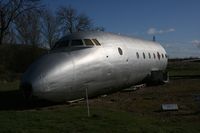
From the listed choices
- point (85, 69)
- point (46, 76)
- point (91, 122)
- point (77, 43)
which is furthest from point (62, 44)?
point (91, 122)

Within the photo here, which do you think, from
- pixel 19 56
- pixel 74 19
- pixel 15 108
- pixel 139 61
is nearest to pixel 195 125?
pixel 15 108

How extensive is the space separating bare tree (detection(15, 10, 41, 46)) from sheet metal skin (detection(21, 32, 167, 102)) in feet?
133

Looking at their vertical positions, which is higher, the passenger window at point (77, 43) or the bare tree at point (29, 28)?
the bare tree at point (29, 28)

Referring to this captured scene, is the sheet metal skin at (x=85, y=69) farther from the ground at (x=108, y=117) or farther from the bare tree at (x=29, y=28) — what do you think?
the bare tree at (x=29, y=28)

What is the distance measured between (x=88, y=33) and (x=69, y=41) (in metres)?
1.20

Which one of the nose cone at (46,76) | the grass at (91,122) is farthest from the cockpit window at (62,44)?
the grass at (91,122)

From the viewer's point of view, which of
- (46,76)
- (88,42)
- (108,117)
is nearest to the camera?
(108,117)

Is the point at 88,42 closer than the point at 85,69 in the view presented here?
No

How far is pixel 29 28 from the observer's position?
63.9m

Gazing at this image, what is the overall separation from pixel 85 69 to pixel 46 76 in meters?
1.89

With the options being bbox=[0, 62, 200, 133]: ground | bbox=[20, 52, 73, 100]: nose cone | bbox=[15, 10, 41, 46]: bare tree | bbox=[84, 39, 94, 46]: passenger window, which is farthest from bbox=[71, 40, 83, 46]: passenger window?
bbox=[15, 10, 41, 46]: bare tree

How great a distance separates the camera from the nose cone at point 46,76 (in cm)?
1316

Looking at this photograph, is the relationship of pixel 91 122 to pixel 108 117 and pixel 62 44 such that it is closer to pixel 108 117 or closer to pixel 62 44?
pixel 108 117

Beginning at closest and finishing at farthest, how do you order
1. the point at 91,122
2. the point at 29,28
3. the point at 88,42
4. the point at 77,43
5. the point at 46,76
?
the point at 91,122 < the point at 46,76 < the point at 77,43 < the point at 88,42 < the point at 29,28
